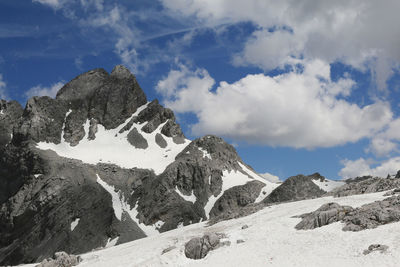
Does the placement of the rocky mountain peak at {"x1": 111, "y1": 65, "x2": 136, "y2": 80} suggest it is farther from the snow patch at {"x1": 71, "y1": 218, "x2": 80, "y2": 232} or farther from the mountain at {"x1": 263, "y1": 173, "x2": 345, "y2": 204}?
the mountain at {"x1": 263, "y1": 173, "x2": 345, "y2": 204}

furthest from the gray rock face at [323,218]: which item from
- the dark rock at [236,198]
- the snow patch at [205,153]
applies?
the snow patch at [205,153]

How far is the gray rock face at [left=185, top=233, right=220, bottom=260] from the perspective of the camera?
109ft

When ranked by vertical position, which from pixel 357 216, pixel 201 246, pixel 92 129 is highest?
pixel 92 129

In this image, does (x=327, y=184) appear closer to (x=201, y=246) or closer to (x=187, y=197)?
(x=187, y=197)

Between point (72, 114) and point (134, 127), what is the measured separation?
23.1 m

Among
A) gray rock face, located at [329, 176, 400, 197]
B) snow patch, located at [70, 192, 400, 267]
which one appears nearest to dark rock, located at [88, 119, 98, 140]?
snow patch, located at [70, 192, 400, 267]

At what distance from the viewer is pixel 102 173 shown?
4193 inches

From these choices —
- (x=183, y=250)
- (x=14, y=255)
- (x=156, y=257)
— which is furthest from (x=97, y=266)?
(x=14, y=255)

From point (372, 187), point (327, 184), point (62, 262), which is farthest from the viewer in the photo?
point (327, 184)

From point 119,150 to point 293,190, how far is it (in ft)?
199

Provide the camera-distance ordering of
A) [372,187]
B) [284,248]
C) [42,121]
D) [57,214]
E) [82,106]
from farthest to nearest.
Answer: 1. [82,106]
2. [42,121]
3. [57,214]
4. [372,187]
5. [284,248]

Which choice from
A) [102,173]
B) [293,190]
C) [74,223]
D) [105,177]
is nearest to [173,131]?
[102,173]

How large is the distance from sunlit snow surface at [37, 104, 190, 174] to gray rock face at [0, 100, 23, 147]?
67.5ft

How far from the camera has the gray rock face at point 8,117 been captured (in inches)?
5108
